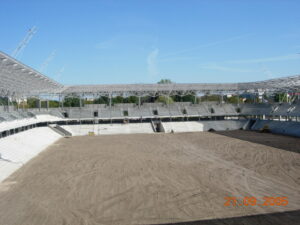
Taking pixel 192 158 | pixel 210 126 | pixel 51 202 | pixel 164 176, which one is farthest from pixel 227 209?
pixel 210 126

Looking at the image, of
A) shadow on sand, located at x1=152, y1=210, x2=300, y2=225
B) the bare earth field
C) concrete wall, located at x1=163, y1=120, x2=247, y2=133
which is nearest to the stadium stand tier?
concrete wall, located at x1=163, y1=120, x2=247, y2=133

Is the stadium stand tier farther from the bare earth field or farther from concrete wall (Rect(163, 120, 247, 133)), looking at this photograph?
the bare earth field

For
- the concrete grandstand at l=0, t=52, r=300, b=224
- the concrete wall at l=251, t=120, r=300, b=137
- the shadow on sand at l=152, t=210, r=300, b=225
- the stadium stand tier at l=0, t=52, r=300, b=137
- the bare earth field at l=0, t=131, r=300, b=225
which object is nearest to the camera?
the shadow on sand at l=152, t=210, r=300, b=225

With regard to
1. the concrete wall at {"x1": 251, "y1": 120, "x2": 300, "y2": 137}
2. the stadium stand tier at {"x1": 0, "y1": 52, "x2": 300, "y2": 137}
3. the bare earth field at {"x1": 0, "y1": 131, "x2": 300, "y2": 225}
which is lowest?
the bare earth field at {"x1": 0, "y1": 131, "x2": 300, "y2": 225}

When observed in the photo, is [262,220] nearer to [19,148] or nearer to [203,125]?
[19,148]

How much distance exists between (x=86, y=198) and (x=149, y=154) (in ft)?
36.8

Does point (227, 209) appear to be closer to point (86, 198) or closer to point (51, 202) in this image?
point (86, 198)

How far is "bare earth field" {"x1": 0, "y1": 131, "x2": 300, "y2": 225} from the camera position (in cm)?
1038

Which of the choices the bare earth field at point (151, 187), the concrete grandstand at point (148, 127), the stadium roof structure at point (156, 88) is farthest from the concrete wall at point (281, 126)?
the bare earth field at point (151, 187)

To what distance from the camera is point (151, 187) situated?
13953 mm

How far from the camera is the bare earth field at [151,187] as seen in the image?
10383 mm

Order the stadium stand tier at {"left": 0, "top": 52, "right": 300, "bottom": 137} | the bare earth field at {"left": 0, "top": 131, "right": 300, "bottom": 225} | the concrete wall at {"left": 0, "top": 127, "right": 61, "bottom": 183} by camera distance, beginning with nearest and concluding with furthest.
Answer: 1. the bare earth field at {"left": 0, "top": 131, "right": 300, "bottom": 225}
2. the concrete wall at {"left": 0, "top": 127, "right": 61, "bottom": 183}
3. the stadium stand tier at {"left": 0, "top": 52, "right": 300, "bottom": 137}

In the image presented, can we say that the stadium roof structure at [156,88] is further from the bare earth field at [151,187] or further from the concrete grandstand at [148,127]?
the bare earth field at [151,187]

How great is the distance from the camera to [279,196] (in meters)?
12.2
